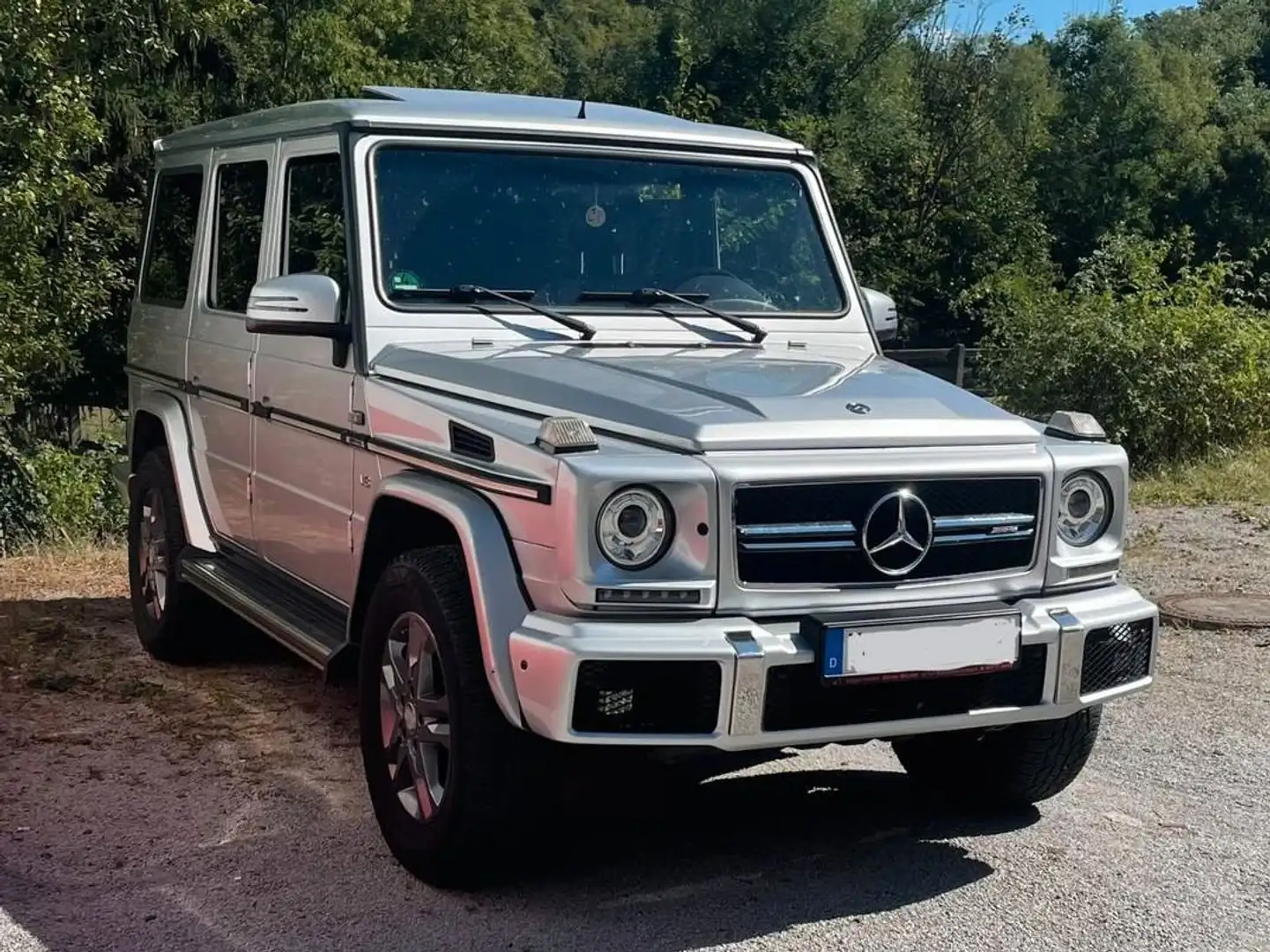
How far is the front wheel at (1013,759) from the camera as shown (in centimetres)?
444

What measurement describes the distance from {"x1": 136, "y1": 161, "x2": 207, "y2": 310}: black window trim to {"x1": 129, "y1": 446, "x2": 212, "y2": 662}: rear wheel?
686 mm

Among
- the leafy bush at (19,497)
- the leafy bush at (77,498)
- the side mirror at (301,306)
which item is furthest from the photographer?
the leafy bush at (19,497)

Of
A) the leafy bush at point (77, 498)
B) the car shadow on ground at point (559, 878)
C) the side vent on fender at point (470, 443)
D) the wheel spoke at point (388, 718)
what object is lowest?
the leafy bush at point (77, 498)

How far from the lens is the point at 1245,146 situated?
3962cm

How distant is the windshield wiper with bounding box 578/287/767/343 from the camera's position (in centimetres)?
495

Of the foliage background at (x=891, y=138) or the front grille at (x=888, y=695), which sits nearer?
the front grille at (x=888, y=695)

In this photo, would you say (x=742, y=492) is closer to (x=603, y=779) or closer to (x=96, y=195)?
(x=603, y=779)

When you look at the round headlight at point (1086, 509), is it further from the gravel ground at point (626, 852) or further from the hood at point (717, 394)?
the gravel ground at point (626, 852)

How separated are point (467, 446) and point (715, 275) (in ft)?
4.97

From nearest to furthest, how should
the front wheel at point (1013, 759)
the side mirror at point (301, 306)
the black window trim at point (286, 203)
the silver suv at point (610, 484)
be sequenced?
the silver suv at point (610, 484), the front wheel at point (1013, 759), the side mirror at point (301, 306), the black window trim at point (286, 203)

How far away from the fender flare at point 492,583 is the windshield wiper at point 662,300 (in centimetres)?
119

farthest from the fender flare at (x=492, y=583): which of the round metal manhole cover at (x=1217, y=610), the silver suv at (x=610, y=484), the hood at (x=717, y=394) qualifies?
the round metal manhole cover at (x=1217, y=610)

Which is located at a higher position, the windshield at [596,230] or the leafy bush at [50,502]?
the windshield at [596,230]

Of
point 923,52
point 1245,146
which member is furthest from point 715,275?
point 1245,146
